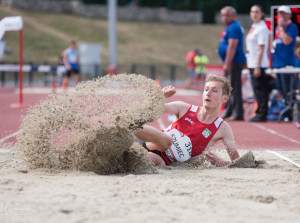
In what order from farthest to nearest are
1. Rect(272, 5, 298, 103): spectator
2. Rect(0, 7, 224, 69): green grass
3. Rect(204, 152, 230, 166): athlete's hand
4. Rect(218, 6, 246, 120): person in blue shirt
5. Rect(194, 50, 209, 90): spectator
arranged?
Rect(0, 7, 224, 69): green grass < Rect(194, 50, 209, 90): spectator < Rect(218, 6, 246, 120): person in blue shirt < Rect(272, 5, 298, 103): spectator < Rect(204, 152, 230, 166): athlete's hand

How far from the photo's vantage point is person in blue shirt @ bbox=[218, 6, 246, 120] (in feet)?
33.6

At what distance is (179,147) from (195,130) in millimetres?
238

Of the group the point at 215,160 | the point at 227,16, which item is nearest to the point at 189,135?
the point at 215,160

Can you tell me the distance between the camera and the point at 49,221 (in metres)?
3.15

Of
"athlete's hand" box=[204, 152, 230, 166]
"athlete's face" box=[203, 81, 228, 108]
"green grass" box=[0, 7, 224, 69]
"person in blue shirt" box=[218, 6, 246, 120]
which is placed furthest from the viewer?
"green grass" box=[0, 7, 224, 69]

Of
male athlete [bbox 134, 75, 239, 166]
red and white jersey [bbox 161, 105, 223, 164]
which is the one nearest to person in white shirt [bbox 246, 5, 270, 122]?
male athlete [bbox 134, 75, 239, 166]

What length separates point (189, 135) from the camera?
17.2 ft

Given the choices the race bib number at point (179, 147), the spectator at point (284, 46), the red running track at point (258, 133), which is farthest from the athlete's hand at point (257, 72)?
the race bib number at point (179, 147)

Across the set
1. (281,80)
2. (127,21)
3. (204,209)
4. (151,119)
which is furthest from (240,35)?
(127,21)

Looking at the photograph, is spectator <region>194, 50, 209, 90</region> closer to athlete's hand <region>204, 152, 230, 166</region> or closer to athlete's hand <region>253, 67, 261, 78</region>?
athlete's hand <region>253, 67, 261, 78</region>

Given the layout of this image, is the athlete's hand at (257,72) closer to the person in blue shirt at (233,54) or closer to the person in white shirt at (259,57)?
the person in white shirt at (259,57)

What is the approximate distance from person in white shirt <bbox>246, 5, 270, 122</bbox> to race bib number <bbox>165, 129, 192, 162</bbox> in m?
5.36

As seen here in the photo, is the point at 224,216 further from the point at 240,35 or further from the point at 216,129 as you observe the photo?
the point at 240,35

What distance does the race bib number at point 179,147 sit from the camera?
5.22 metres
